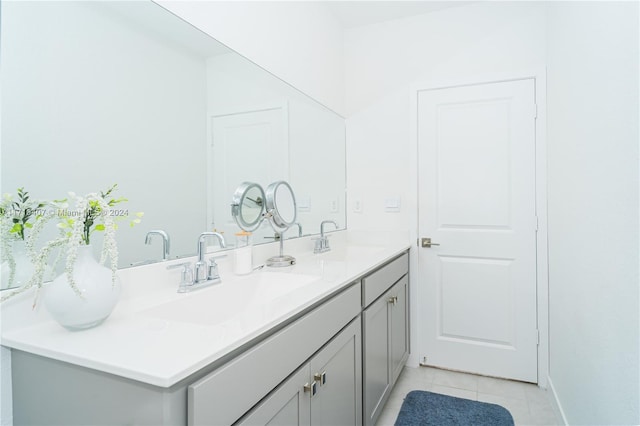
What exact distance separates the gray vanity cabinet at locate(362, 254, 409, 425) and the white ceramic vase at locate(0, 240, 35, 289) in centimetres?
117

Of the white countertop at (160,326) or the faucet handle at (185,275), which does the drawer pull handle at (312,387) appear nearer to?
the white countertop at (160,326)

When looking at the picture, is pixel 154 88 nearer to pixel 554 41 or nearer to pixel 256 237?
pixel 256 237

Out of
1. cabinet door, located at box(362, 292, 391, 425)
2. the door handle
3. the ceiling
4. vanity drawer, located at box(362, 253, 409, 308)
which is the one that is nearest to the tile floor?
cabinet door, located at box(362, 292, 391, 425)

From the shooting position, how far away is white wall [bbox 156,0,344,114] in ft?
4.81

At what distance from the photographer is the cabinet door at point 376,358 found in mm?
1592

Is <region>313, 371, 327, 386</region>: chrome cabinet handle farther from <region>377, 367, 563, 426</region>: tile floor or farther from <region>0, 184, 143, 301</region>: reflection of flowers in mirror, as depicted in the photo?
<region>377, 367, 563, 426</region>: tile floor

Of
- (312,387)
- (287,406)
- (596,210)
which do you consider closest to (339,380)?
(312,387)

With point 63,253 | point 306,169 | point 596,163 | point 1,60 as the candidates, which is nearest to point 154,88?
point 1,60

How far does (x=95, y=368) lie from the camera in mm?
675

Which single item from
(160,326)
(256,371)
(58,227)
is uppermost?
(58,227)

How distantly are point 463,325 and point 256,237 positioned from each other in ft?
5.23

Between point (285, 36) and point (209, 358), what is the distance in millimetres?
1858

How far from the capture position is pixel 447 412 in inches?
77.0

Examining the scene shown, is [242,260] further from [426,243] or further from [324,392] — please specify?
[426,243]
